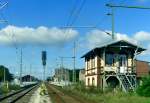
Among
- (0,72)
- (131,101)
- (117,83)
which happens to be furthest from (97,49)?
(0,72)

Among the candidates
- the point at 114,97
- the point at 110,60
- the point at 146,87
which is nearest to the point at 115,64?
the point at 110,60

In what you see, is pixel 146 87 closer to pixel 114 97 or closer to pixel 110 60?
pixel 114 97

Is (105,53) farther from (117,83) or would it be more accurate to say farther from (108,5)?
(108,5)

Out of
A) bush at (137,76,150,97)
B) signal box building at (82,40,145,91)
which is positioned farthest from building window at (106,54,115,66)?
bush at (137,76,150,97)

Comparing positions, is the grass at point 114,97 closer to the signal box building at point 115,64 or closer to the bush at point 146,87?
the bush at point 146,87

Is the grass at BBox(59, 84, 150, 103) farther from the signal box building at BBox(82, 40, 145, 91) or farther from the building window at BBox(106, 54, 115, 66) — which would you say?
the building window at BBox(106, 54, 115, 66)

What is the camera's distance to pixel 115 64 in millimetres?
56719

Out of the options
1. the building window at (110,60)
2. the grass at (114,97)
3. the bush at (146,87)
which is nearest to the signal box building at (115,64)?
the building window at (110,60)

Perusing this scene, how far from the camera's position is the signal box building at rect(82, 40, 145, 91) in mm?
54031

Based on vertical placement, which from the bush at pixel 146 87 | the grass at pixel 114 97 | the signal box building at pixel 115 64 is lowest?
the grass at pixel 114 97

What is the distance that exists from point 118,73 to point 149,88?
14724mm

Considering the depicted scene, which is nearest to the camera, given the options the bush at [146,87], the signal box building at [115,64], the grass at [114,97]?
the grass at [114,97]

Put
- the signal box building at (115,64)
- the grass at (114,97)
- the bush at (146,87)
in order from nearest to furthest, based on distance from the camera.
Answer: the grass at (114,97), the bush at (146,87), the signal box building at (115,64)

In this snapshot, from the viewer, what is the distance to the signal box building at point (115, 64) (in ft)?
177
